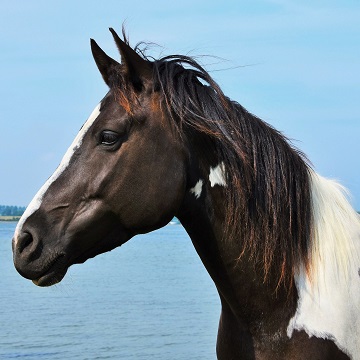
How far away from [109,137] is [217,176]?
0.54 meters

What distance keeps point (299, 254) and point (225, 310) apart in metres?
0.51

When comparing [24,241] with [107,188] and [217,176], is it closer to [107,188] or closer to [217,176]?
[107,188]

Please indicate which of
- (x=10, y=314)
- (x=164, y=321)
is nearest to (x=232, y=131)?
(x=164, y=321)

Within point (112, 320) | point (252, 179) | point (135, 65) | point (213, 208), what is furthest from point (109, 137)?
point (112, 320)

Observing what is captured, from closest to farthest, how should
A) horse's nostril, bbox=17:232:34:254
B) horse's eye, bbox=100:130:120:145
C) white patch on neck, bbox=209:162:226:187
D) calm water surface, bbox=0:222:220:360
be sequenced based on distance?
horse's nostril, bbox=17:232:34:254 < horse's eye, bbox=100:130:120:145 < white patch on neck, bbox=209:162:226:187 < calm water surface, bbox=0:222:220:360

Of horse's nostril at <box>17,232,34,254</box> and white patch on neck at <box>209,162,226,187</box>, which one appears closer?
horse's nostril at <box>17,232,34,254</box>

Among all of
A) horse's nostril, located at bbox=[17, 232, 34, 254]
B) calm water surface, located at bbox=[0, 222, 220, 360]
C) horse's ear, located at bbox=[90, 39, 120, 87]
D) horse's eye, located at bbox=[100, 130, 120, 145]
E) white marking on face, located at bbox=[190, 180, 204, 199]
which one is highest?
horse's ear, located at bbox=[90, 39, 120, 87]

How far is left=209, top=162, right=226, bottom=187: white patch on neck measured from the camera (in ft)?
12.5

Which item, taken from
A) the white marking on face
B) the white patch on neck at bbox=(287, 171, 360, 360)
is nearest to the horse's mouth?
the white marking on face

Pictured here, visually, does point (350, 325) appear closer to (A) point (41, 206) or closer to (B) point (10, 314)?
(A) point (41, 206)

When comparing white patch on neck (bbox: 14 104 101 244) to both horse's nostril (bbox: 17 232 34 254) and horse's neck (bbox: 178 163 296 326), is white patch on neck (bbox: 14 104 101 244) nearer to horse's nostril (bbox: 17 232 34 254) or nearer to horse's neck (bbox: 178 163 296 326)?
horse's nostril (bbox: 17 232 34 254)

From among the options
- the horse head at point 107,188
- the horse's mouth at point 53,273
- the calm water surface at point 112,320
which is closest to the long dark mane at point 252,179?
the horse head at point 107,188

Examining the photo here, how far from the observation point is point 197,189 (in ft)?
12.5

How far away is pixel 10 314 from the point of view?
20547 mm
